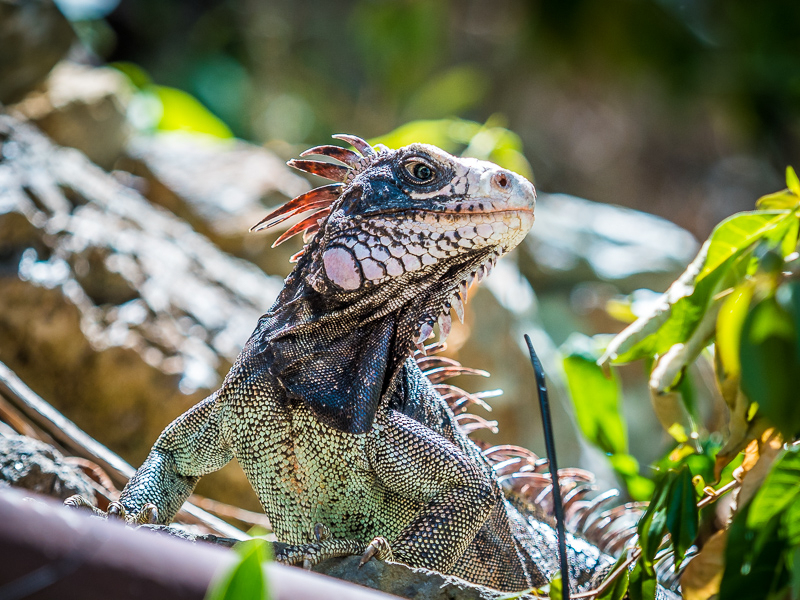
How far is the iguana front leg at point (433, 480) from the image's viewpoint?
2.35 m

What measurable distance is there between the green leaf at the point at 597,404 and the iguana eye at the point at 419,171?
1.37 m

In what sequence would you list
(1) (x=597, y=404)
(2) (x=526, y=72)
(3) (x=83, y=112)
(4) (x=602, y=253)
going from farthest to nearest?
(2) (x=526, y=72) < (4) (x=602, y=253) < (3) (x=83, y=112) < (1) (x=597, y=404)

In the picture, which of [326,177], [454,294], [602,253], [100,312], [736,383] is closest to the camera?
[736,383]

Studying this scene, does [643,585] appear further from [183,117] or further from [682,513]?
[183,117]

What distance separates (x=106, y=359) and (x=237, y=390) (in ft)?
8.43

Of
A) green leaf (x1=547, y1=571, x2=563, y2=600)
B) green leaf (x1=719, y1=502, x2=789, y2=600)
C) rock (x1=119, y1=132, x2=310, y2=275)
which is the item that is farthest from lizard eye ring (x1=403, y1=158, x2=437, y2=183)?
rock (x1=119, y1=132, x2=310, y2=275)

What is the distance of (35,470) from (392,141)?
13.6 feet

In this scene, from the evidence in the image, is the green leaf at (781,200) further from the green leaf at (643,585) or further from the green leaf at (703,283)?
the green leaf at (643,585)

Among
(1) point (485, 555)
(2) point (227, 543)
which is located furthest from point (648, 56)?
(2) point (227, 543)

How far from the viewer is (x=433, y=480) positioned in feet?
7.95

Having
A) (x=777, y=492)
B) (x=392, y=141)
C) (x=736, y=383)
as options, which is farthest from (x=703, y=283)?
(x=392, y=141)

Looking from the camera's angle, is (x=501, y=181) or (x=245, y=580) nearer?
(x=245, y=580)

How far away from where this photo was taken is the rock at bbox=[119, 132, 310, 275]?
6.60 metres

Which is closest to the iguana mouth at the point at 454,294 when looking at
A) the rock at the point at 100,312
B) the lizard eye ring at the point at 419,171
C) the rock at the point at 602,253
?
the lizard eye ring at the point at 419,171
